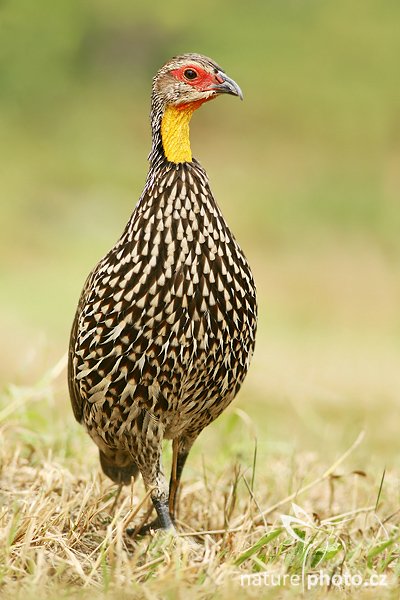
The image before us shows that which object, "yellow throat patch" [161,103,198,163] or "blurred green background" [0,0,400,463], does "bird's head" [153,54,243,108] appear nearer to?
"yellow throat patch" [161,103,198,163]

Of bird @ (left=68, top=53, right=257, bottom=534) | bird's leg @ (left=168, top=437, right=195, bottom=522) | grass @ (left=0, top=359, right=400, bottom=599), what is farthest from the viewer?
bird's leg @ (left=168, top=437, right=195, bottom=522)

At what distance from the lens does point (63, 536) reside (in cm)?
378

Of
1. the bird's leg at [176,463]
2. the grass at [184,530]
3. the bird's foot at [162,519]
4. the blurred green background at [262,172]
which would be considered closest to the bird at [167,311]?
the bird's foot at [162,519]

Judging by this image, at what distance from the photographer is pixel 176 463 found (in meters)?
4.26

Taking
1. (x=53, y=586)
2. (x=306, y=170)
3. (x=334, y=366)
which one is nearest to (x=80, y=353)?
(x=53, y=586)

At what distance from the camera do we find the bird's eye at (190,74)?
13.5 feet

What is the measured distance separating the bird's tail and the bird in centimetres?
20

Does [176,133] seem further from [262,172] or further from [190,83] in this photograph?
[262,172]

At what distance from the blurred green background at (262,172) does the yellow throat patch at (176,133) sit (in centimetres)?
184

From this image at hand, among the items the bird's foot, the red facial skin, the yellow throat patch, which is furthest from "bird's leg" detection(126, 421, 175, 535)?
the red facial skin

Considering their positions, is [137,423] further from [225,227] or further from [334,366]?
[334,366]


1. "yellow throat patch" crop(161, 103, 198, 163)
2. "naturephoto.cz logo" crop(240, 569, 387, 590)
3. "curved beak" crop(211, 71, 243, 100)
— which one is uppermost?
"curved beak" crop(211, 71, 243, 100)

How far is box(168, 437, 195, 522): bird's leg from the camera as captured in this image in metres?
4.25

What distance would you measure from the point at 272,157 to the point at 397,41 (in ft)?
11.7
